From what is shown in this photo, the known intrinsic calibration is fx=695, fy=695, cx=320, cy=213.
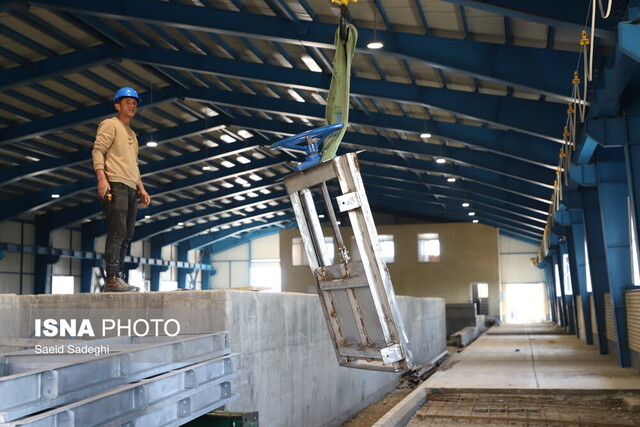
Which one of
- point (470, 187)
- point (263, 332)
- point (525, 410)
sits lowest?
point (525, 410)

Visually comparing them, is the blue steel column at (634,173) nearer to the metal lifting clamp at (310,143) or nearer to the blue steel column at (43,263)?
the metal lifting clamp at (310,143)

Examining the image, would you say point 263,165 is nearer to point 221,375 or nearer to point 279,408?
point 279,408

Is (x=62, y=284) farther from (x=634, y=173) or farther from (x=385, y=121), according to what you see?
(x=634, y=173)

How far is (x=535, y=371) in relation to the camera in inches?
571

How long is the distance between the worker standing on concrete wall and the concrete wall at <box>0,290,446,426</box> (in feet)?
1.51

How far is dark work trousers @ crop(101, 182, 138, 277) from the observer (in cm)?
712

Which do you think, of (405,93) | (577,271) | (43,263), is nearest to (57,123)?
(405,93)

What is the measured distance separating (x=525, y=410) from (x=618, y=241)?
6737 mm

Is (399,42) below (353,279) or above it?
above

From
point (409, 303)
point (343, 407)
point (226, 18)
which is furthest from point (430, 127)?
point (343, 407)

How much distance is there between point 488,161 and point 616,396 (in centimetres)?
1559

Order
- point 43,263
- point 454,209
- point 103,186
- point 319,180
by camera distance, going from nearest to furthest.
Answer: point 319,180
point 103,186
point 43,263
point 454,209

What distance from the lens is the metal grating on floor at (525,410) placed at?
8820 mm

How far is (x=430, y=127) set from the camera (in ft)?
74.6
